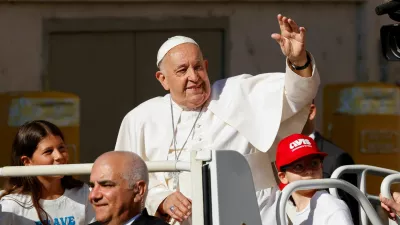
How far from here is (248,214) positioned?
4.75 meters

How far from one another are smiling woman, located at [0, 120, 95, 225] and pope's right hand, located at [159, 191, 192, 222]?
1.72 feet

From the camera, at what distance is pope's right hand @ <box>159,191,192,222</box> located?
18.7 ft

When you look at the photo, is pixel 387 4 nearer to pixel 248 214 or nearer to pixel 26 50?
pixel 248 214

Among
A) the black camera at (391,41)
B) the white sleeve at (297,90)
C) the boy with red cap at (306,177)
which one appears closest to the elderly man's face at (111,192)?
the boy with red cap at (306,177)

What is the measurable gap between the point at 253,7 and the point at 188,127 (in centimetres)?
632

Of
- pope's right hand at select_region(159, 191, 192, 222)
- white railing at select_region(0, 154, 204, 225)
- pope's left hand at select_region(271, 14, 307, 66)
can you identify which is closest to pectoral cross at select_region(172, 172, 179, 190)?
pope's right hand at select_region(159, 191, 192, 222)

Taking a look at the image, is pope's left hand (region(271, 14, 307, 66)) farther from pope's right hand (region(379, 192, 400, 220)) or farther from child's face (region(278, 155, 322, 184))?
pope's right hand (region(379, 192, 400, 220))

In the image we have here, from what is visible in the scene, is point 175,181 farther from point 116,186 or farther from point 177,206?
point 116,186

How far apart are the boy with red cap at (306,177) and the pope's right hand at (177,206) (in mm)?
460

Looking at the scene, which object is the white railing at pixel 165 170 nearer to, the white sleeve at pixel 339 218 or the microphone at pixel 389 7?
the white sleeve at pixel 339 218

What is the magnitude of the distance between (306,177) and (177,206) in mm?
606

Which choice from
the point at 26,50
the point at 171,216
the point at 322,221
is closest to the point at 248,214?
the point at 322,221

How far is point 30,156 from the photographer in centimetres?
621

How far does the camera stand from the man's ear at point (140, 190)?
5.05 m
